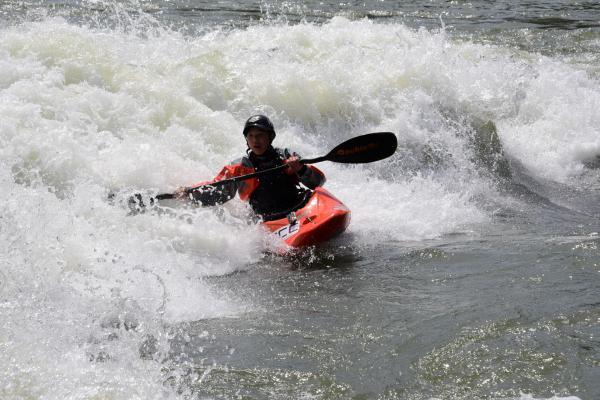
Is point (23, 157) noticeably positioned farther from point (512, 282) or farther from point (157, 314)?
point (512, 282)

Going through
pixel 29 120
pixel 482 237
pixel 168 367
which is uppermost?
pixel 29 120

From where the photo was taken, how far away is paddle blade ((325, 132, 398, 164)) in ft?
22.5

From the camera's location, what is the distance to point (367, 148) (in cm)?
690

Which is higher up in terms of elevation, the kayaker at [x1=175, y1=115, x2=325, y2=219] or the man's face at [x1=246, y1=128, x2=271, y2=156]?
the man's face at [x1=246, y1=128, x2=271, y2=156]

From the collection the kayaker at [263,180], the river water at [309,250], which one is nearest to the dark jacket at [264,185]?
the kayaker at [263,180]

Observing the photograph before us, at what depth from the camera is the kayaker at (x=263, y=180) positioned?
21.0 ft

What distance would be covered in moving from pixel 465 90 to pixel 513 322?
6.14 meters

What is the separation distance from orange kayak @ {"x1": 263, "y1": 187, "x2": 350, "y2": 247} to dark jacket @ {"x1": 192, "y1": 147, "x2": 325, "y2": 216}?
204 mm

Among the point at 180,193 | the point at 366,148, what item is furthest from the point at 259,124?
the point at 366,148

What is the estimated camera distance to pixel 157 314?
14.7 feet

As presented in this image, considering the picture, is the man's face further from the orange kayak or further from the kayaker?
the orange kayak

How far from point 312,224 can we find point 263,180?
646mm

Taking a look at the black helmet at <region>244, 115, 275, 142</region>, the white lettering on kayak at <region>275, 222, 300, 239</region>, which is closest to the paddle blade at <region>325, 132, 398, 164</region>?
the black helmet at <region>244, 115, 275, 142</region>

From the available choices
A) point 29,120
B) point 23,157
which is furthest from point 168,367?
point 29,120
